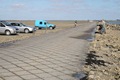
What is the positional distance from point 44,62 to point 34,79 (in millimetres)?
2713

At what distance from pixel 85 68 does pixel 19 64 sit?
2.51 meters

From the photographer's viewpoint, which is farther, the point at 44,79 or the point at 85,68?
the point at 85,68

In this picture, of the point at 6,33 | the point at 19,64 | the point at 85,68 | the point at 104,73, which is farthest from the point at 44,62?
the point at 6,33

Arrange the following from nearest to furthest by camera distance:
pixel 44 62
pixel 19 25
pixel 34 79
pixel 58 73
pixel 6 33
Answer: pixel 34 79 → pixel 58 73 → pixel 44 62 → pixel 6 33 → pixel 19 25

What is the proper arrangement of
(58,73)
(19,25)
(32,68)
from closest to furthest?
(58,73) < (32,68) < (19,25)

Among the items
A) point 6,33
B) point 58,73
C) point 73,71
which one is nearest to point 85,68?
point 73,71

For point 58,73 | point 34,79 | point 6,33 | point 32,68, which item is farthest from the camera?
point 6,33

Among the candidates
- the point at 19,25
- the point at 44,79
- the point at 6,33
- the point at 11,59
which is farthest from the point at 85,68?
the point at 19,25

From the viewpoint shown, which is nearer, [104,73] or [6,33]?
[104,73]

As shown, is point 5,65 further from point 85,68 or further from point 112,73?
point 112,73

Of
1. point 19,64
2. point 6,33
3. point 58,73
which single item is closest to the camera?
point 58,73

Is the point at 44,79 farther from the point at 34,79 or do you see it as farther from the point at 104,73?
the point at 104,73

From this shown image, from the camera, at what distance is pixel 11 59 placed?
33.0 ft

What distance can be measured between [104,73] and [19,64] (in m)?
3.18
